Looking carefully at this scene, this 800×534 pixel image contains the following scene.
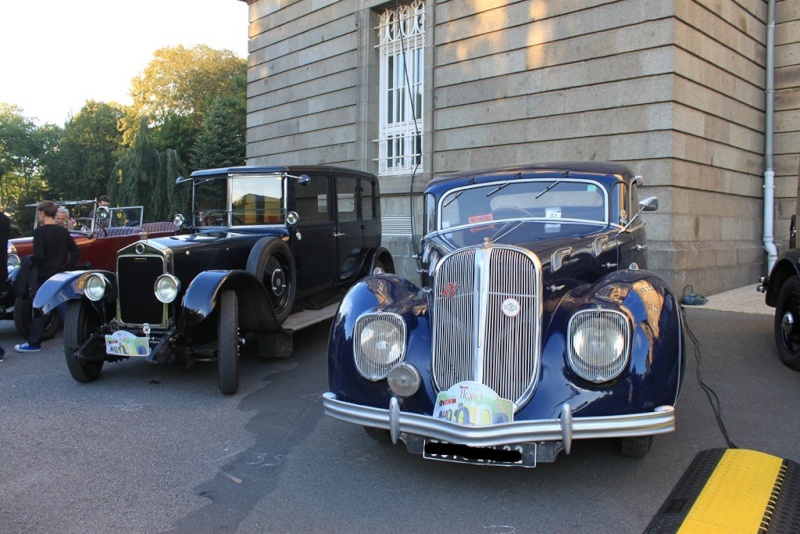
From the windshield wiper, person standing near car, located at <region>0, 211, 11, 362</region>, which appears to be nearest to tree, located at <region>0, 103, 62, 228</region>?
person standing near car, located at <region>0, 211, 11, 362</region>

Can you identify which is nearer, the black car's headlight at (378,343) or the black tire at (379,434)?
the black car's headlight at (378,343)

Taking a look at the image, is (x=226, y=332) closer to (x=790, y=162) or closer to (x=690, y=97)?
(x=690, y=97)

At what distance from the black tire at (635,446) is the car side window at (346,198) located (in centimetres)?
465

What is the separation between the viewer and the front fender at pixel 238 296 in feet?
16.1

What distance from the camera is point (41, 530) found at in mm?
2951

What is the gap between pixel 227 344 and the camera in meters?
5.01

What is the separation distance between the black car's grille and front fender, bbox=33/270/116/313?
0.99 feet

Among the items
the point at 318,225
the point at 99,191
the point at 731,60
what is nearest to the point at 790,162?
the point at 731,60

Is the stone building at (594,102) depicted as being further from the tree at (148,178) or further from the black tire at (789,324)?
the tree at (148,178)

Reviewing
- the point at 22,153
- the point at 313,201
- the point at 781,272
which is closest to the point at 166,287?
the point at 313,201

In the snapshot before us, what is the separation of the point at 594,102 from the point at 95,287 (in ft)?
24.4

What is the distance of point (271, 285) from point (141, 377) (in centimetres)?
149

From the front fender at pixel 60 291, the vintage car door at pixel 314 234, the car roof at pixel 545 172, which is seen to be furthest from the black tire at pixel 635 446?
the front fender at pixel 60 291

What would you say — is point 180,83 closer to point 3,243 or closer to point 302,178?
point 3,243
